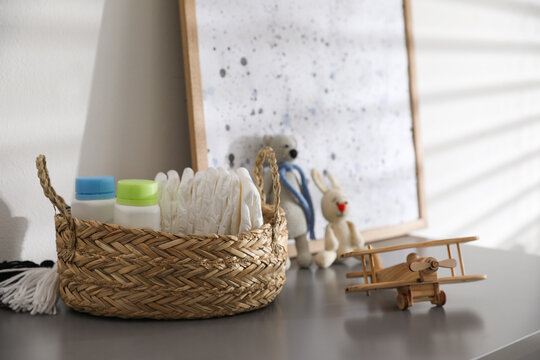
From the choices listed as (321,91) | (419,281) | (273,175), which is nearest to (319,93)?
(321,91)

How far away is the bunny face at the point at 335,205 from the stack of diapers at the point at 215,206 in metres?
0.33

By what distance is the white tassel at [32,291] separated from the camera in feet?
2.48

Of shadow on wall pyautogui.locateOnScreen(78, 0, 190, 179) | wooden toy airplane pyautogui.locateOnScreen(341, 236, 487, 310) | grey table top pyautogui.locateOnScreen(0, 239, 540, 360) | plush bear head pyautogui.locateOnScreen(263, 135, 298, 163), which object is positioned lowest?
grey table top pyautogui.locateOnScreen(0, 239, 540, 360)

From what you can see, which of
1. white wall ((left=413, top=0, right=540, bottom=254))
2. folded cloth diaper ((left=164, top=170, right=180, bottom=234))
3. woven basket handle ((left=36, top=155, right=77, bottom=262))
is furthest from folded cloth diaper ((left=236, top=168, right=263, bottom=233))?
white wall ((left=413, top=0, right=540, bottom=254))

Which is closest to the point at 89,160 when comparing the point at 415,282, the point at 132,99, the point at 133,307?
the point at 132,99

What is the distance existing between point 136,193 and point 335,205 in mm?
461

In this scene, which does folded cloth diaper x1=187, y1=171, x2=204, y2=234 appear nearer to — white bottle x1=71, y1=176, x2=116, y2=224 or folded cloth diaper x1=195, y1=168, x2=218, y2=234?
folded cloth diaper x1=195, y1=168, x2=218, y2=234

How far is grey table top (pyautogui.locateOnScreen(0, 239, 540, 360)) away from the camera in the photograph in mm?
615

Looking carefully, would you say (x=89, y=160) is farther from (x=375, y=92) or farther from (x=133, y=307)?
(x=375, y=92)

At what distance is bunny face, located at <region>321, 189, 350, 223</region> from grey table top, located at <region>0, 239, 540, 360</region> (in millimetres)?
221

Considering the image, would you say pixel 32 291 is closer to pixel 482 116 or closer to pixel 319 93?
pixel 319 93

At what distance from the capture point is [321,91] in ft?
4.02

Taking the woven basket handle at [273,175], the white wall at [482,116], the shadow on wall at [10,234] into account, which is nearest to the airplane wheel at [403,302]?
the woven basket handle at [273,175]

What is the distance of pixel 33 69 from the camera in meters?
0.90
